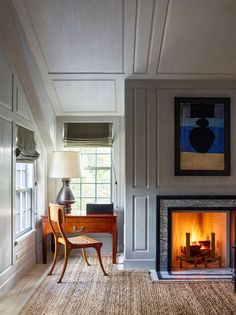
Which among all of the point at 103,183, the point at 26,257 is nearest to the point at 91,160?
the point at 103,183

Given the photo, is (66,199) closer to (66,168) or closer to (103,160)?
(66,168)

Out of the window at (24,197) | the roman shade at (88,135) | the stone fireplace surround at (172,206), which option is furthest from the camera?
the roman shade at (88,135)

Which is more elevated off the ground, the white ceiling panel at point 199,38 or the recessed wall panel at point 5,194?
the white ceiling panel at point 199,38

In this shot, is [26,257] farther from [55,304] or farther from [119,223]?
[119,223]

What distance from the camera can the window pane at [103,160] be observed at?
5.55m

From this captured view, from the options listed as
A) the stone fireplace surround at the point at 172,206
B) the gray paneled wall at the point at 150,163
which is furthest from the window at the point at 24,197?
the stone fireplace surround at the point at 172,206

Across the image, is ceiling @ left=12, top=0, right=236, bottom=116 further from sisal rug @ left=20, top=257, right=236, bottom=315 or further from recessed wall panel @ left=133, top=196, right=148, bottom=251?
sisal rug @ left=20, top=257, right=236, bottom=315

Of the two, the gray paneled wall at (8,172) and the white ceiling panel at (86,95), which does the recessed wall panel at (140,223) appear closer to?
the gray paneled wall at (8,172)

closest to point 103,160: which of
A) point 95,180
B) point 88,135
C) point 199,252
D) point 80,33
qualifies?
point 95,180

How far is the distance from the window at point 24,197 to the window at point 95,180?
3.06 feet

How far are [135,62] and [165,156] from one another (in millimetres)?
1240

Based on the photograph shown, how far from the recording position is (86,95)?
195 inches

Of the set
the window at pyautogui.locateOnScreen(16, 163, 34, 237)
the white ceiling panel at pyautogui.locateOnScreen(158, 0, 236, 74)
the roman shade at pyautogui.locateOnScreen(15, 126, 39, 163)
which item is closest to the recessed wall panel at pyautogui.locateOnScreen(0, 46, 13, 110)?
the roman shade at pyautogui.locateOnScreen(15, 126, 39, 163)

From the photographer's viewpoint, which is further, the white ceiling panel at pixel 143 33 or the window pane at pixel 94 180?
the window pane at pixel 94 180
